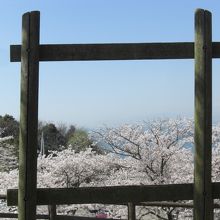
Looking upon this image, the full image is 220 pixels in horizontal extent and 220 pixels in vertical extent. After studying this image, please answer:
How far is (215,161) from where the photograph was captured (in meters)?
12.2

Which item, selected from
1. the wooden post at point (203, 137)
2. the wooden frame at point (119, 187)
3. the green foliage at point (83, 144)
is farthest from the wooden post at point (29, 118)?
Answer: the green foliage at point (83, 144)

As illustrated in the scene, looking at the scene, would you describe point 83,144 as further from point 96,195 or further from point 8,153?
point 96,195

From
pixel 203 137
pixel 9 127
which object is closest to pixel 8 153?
pixel 9 127

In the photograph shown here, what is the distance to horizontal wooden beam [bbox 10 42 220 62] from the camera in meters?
2.49

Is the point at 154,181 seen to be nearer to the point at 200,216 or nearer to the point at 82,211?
the point at 82,211

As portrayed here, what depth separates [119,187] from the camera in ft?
7.88

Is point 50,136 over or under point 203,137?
over

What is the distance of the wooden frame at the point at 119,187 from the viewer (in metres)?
2.41

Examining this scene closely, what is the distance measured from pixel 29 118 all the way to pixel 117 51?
0.59 meters

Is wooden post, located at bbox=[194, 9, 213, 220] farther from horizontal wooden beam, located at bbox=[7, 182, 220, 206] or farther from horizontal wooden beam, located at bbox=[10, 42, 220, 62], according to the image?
horizontal wooden beam, located at bbox=[7, 182, 220, 206]

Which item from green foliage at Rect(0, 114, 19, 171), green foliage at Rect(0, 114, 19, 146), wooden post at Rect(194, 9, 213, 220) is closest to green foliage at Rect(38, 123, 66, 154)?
green foliage at Rect(0, 114, 19, 146)

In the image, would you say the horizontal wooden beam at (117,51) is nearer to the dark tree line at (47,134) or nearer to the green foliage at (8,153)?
the green foliage at (8,153)

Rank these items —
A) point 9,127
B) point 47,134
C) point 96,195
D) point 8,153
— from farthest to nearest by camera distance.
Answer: point 47,134 < point 9,127 < point 8,153 < point 96,195

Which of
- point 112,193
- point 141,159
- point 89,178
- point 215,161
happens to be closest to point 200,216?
point 112,193
